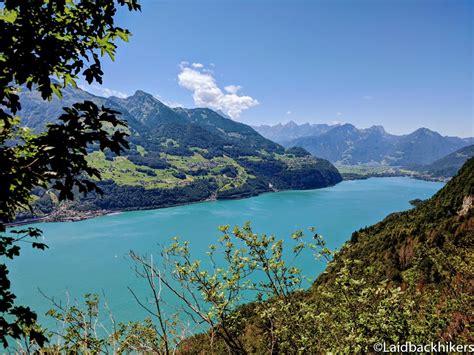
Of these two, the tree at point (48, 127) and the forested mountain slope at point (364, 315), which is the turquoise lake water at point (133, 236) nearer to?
the forested mountain slope at point (364, 315)

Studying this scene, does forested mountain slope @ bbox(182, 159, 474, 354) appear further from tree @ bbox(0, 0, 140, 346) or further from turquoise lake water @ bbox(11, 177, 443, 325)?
turquoise lake water @ bbox(11, 177, 443, 325)

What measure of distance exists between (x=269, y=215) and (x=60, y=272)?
86.8 metres

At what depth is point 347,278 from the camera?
6633 mm

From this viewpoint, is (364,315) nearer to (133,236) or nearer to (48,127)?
(48,127)

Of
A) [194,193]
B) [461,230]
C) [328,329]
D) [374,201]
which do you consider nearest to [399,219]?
[461,230]

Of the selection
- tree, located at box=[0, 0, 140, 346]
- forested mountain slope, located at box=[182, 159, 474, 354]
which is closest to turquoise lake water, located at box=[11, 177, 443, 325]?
forested mountain slope, located at box=[182, 159, 474, 354]

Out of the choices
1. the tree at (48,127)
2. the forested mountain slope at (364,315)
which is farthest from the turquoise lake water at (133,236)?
the tree at (48,127)

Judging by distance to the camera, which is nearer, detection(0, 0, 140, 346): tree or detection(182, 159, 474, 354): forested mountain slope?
detection(0, 0, 140, 346): tree

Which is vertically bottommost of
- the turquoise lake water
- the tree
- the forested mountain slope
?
the turquoise lake water

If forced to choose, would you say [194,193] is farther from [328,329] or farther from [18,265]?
[328,329]

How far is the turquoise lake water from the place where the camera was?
2517 inches

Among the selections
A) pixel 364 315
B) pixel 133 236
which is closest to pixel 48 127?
pixel 364 315

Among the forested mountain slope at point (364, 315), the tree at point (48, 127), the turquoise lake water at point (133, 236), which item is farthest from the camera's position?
the turquoise lake water at point (133, 236)

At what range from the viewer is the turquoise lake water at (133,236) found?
63938 millimetres
